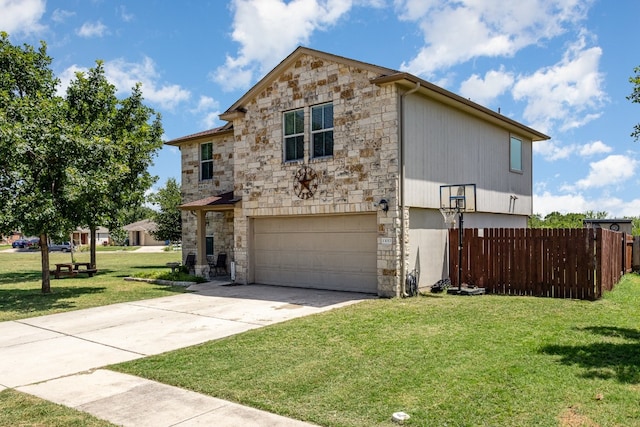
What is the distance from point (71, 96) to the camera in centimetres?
1681

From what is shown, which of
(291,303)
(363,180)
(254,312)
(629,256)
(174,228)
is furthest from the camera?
(174,228)

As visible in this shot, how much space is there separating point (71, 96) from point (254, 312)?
1089cm

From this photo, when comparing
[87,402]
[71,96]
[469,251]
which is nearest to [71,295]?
[71,96]

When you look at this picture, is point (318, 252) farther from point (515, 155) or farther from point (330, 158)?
point (515, 155)

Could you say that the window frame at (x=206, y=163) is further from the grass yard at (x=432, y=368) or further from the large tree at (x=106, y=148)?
the grass yard at (x=432, y=368)

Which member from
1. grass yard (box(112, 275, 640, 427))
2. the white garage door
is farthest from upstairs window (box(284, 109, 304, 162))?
grass yard (box(112, 275, 640, 427))

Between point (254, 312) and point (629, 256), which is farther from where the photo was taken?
point (629, 256)

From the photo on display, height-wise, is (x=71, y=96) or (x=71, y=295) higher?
(x=71, y=96)

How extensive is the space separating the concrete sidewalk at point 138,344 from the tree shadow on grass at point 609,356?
408cm

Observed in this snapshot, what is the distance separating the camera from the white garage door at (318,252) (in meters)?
14.0

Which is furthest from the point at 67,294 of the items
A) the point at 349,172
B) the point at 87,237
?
the point at 87,237

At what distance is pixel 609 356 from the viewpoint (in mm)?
6996

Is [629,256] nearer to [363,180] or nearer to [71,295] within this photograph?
[363,180]

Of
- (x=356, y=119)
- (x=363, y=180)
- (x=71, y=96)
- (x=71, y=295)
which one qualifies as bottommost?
(x=71, y=295)
